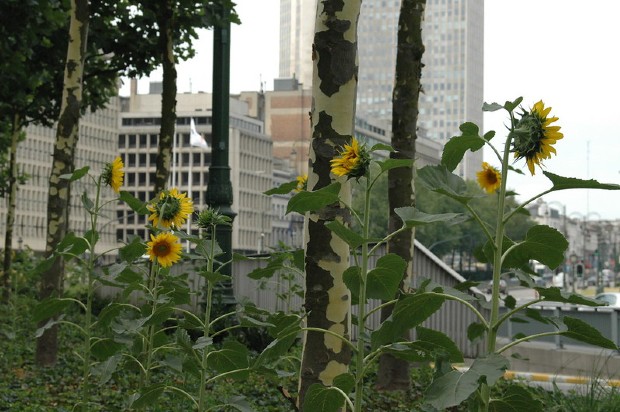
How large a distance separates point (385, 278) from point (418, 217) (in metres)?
0.49

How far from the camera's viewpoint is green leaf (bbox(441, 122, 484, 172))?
4387mm

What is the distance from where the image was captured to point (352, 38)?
6.45 m

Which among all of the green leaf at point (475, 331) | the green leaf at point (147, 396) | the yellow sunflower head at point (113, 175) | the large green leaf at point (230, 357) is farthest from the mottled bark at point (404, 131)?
the green leaf at point (147, 396)

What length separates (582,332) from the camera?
14.5ft

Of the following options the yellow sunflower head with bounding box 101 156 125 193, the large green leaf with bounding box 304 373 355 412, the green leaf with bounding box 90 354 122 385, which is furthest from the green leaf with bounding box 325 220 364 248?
the yellow sunflower head with bounding box 101 156 125 193

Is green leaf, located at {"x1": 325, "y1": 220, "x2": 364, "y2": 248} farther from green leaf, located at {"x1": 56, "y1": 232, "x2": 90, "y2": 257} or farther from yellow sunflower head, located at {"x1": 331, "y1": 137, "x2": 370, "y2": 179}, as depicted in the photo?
green leaf, located at {"x1": 56, "y1": 232, "x2": 90, "y2": 257}

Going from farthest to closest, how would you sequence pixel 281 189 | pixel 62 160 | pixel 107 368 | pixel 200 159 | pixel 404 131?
pixel 200 159 → pixel 62 160 → pixel 404 131 → pixel 107 368 → pixel 281 189

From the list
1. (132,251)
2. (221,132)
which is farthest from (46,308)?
(221,132)

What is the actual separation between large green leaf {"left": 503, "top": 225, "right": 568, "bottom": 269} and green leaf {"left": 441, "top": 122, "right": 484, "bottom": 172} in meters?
0.36

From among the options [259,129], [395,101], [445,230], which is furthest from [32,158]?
[395,101]

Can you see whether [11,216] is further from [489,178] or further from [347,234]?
[347,234]

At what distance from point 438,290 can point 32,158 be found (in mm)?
162811

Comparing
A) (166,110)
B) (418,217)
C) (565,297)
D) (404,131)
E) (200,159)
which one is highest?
(200,159)

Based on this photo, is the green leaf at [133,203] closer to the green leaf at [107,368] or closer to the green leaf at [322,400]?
the green leaf at [107,368]
